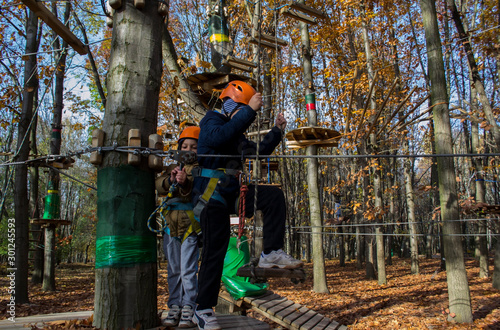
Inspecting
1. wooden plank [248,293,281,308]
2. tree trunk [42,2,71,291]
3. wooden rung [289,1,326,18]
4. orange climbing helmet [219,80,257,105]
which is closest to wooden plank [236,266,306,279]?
orange climbing helmet [219,80,257,105]

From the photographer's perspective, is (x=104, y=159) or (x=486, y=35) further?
(x=486, y=35)

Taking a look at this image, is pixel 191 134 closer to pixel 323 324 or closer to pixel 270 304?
pixel 270 304

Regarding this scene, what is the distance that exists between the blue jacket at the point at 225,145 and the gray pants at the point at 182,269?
1.81 feet

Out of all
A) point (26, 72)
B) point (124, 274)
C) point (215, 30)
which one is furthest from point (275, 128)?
point (26, 72)

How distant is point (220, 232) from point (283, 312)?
7.67 ft

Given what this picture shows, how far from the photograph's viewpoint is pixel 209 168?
277 centimetres

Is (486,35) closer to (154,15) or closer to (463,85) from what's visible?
(154,15)

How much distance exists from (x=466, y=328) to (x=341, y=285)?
212 inches

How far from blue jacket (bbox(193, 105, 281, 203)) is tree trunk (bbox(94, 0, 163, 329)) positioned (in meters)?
0.38

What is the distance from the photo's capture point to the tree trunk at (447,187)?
6.54 meters

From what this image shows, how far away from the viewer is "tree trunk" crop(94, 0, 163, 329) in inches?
91.0

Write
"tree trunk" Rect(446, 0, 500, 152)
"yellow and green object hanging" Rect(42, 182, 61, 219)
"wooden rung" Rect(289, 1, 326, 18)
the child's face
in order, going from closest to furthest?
the child's face, "wooden rung" Rect(289, 1, 326, 18), "tree trunk" Rect(446, 0, 500, 152), "yellow and green object hanging" Rect(42, 182, 61, 219)

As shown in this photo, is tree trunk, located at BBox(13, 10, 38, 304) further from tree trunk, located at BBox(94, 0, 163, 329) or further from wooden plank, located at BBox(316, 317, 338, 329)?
wooden plank, located at BBox(316, 317, 338, 329)

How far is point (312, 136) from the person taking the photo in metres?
6.80
